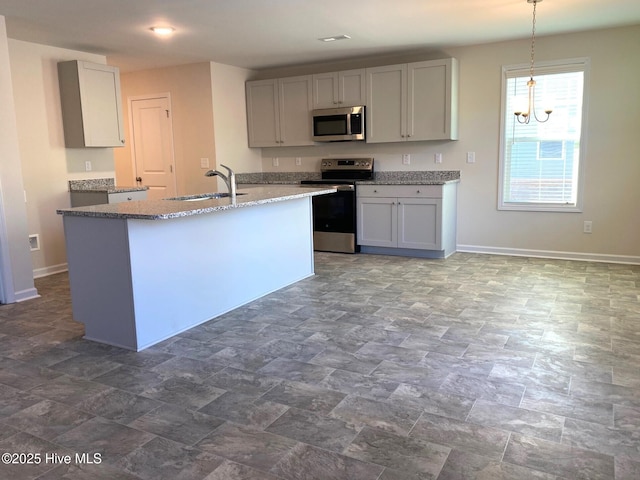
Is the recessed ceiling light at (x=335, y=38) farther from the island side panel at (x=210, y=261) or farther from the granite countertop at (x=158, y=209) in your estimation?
the granite countertop at (x=158, y=209)

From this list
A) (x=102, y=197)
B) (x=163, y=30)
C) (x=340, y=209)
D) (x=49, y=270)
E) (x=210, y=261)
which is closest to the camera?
(x=210, y=261)

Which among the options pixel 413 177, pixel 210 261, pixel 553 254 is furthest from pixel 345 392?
pixel 413 177

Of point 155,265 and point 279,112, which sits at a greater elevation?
point 279,112

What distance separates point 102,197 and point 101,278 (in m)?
2.26

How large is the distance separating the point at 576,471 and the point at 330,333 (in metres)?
1.79

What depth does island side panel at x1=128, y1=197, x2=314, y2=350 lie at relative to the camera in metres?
3.23

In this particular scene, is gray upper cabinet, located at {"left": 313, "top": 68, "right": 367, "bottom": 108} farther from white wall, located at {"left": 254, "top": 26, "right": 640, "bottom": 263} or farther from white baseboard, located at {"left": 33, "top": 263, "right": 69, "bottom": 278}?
white baseboard, located at {"left": 33, "top": 263, "right": 69, "bottom": 278}

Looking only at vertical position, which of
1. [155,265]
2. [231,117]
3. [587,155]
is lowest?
[155,265]

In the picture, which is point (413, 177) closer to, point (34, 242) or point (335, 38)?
point (335, 38)

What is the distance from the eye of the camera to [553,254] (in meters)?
5.61

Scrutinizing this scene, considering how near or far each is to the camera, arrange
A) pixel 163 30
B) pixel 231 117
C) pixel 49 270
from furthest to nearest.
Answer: pixel 231 117 → pixel 49 270 → pixel 163 30

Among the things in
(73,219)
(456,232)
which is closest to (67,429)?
(73,219)

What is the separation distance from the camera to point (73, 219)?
10.9 ft

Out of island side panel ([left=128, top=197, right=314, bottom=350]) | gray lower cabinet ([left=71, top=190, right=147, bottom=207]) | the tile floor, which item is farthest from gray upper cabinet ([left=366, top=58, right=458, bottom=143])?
gray lower cabinet ([left=71, top=190, right=147, bottom=207])
